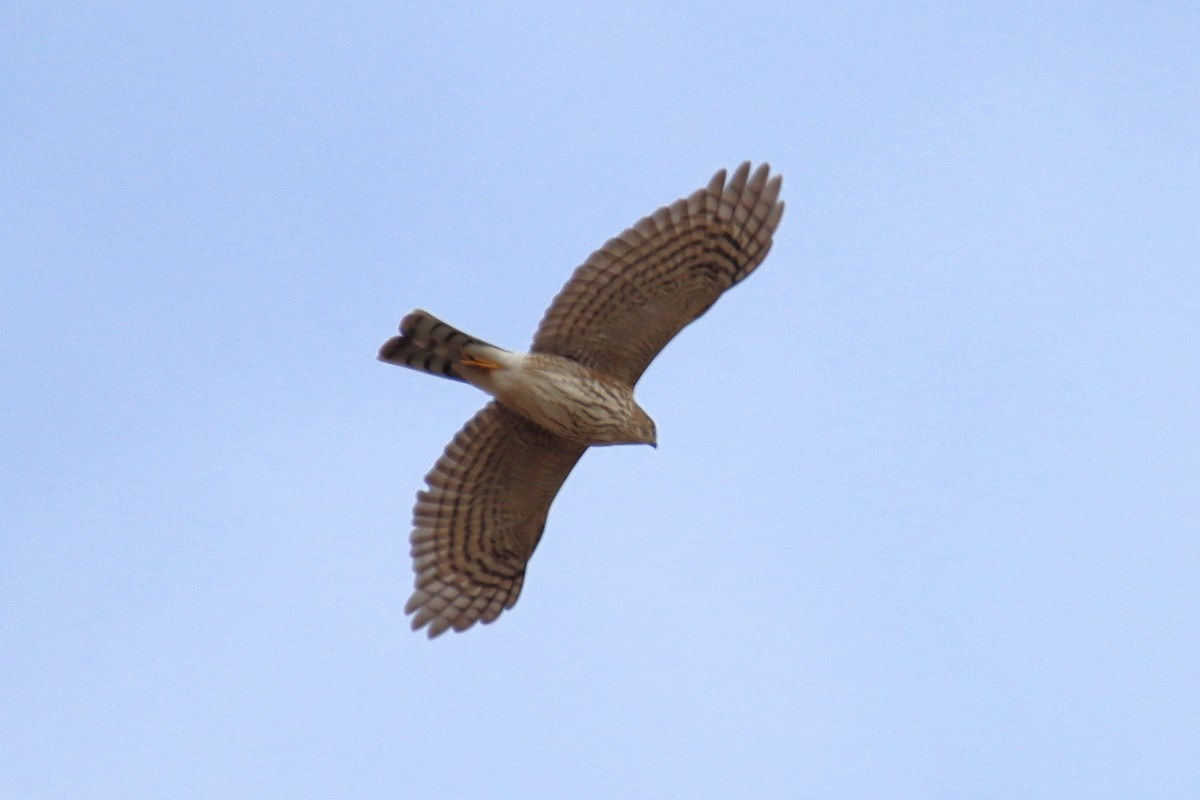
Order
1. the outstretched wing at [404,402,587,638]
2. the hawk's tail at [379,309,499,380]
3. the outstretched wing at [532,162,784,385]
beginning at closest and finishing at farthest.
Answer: the outstretched wing at [532,162,784,385] < the hawk's tail at [379,309,499,380] < the outstretched wing at [404,402,587,638]

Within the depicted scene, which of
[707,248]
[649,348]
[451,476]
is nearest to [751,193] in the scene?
[707,248]

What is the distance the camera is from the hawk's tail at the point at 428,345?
42.9ft

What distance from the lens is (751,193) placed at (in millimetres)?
13016

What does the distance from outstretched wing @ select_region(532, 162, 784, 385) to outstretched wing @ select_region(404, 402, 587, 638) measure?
902 mm

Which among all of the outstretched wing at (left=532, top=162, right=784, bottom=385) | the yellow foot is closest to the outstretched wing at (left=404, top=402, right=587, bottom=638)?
the yellow foot

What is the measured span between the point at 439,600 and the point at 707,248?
11.7 ft

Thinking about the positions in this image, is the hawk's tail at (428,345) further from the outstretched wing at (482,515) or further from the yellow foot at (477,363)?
the outstretched wing at (482,515)

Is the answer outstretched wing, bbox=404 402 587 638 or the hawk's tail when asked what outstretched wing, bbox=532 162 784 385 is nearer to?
the hawk's tail

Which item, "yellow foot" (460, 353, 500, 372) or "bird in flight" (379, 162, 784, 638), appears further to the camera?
"yellow foot" (460, 353, 500, 372)

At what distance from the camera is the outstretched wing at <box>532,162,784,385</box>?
504 inches

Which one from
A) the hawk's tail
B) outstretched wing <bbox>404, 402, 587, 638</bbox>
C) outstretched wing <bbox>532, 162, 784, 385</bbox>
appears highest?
outstretched wing <bbox>532, 162, 784, 385</bbox>

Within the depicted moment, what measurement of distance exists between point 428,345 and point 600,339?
4.10 feet

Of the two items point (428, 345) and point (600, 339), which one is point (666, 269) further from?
point (428, 345)

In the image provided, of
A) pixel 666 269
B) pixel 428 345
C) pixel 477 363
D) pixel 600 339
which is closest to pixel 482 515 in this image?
pixel 477 363
